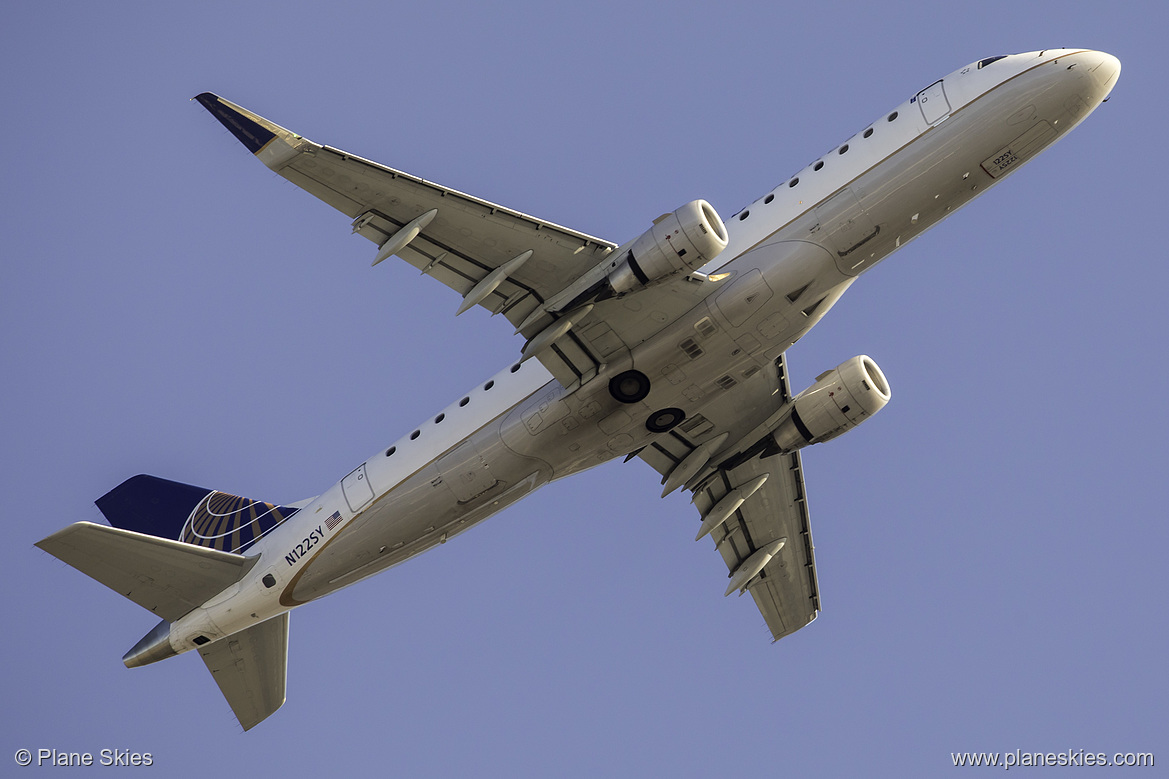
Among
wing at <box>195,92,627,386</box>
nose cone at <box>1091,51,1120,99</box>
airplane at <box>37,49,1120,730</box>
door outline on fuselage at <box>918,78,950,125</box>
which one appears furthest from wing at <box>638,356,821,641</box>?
nose cone at <box>1091,51,1120,99</box>

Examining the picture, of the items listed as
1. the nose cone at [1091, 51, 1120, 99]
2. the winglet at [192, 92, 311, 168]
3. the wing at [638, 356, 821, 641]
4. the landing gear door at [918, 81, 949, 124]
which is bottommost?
the wing at [638, 356, 821, 641]

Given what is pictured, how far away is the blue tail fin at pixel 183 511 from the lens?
117 ft

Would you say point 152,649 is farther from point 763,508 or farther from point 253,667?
point 763,508

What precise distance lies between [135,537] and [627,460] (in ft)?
46.8

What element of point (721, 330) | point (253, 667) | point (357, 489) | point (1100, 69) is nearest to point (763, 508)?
point (721, 330)

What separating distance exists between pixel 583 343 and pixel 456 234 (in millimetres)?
4375

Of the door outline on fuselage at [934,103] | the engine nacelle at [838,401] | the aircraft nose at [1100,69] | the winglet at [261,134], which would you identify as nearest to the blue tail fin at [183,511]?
the winglet at [261,134]

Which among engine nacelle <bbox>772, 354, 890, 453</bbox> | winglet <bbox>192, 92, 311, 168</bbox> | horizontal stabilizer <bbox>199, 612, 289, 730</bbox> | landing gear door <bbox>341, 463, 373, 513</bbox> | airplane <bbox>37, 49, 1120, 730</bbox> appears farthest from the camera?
horizontal stabilizer <bbox>199, 612, 289, 730</bbox>

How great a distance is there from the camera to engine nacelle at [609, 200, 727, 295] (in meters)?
28.4

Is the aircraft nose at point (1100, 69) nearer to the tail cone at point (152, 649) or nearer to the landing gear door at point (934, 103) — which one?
the landing gear door at point (934, 103)

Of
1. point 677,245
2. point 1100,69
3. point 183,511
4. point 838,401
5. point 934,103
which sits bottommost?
point 838,401

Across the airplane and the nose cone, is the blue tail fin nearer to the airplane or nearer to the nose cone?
the airplane

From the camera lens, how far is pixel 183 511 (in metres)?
36.9

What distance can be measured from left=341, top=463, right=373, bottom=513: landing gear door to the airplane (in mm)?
46
